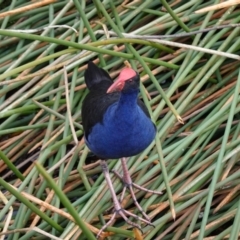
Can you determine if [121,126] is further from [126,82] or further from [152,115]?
[152,115]

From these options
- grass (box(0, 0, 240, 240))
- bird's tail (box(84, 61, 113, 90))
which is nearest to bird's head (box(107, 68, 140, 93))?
grass (box(0, 0, 240, 240))

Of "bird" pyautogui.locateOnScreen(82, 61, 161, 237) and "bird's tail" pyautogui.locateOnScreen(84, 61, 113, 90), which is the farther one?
"bird's tail" pyautogui.locateOnScreen(84, 61, 113, 90)

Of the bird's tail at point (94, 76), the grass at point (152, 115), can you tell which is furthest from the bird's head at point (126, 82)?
the bird's tail at point (94, 76)

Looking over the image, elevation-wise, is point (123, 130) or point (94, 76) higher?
point (94, 76)

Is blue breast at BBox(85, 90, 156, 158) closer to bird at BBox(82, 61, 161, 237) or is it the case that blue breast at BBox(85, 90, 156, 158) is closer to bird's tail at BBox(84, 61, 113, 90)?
bird at BBox(82, 61, 161, 237)

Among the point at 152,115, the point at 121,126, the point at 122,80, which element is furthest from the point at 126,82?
the point at 152,115

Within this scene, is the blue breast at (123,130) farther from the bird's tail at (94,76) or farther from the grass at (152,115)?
the bird's tail at (94,76)

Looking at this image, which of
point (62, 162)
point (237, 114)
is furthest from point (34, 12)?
point (237, 114)
